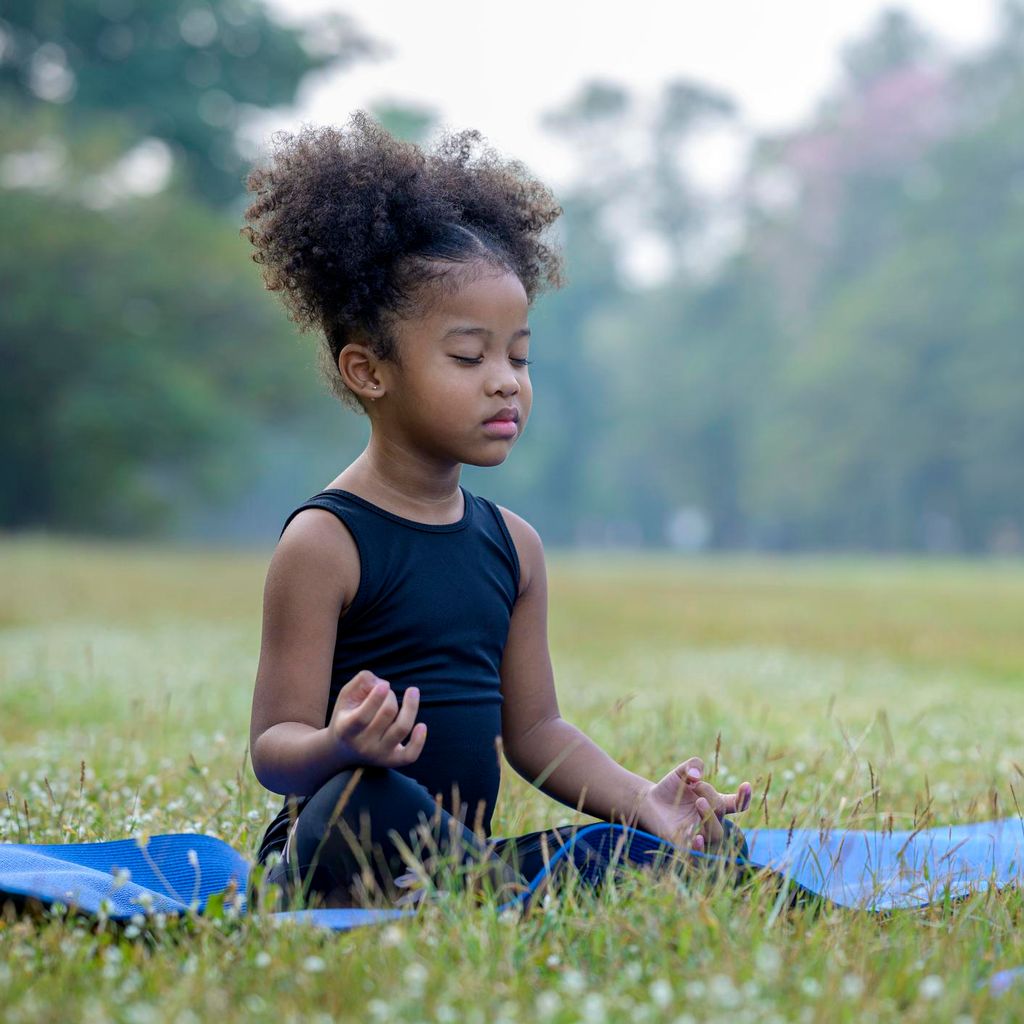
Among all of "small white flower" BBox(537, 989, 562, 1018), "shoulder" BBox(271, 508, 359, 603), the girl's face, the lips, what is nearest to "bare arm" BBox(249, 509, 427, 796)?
"shoulder" BBox(271, 508, 359, 603)

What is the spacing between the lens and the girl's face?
3.48 metres

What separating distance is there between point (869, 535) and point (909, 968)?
57855 millimetres

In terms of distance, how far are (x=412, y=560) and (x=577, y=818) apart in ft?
5.01

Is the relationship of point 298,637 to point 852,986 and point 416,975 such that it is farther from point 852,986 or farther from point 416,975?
point 852,986

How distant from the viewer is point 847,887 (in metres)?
3.36

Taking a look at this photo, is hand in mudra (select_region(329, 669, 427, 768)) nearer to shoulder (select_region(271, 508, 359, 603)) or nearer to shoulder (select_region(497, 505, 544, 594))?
shoulder (select_region(271, 508, 359, 603))

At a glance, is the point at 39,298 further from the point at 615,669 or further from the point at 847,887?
the point at 847,887

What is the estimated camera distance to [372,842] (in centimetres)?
311

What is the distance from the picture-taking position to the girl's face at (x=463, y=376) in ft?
11.4

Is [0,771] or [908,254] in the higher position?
[908,254]

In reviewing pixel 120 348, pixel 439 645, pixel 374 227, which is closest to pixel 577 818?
pixel 439 645

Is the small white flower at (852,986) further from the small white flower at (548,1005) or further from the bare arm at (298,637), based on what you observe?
the bare arm at (298,637)

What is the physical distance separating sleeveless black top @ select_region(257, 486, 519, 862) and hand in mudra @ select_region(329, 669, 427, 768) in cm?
47

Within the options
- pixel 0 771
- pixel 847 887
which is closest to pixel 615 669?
pixel 0 771
